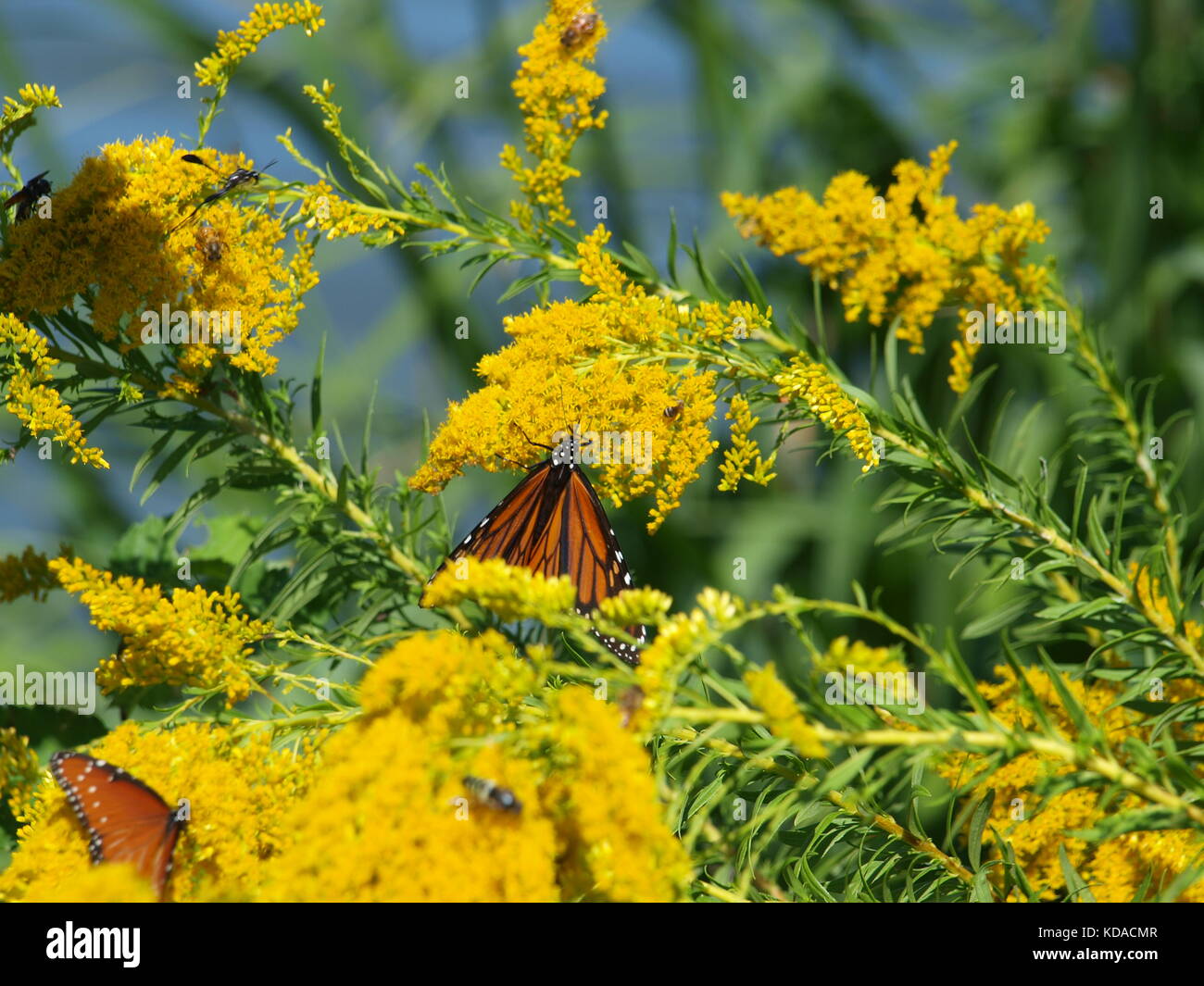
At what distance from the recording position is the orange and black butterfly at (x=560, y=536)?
2.40 ft

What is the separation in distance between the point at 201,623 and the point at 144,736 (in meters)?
0.08

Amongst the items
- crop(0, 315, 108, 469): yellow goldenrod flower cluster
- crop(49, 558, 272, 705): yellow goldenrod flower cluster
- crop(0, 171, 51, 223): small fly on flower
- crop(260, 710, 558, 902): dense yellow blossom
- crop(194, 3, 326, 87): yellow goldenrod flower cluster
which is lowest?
crop(260, 710, 558, 902): dense yellow blossom

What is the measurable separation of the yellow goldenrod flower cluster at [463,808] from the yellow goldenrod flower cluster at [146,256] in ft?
1.23

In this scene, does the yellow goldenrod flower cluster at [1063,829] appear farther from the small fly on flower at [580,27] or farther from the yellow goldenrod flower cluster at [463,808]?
the small fly on flower at [580,27]

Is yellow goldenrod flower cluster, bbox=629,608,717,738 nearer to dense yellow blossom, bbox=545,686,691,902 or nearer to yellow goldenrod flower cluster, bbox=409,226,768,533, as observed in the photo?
dense yellow blossom, bbox=545,686,691,902

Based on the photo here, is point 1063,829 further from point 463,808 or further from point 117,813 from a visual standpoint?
point 117,813

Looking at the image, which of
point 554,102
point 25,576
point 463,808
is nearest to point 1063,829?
point 463,808

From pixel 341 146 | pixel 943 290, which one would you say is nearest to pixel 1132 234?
pixel 943 290

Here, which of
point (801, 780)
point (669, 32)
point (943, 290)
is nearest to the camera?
point (801, 780)

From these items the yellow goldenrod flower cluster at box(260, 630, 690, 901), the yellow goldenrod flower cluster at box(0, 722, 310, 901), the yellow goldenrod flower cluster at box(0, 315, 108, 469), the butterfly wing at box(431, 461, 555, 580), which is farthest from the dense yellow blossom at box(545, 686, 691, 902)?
the yellow goldenrod flower cluster at box(0, 315, 108, 469)

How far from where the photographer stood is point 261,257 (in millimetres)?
738

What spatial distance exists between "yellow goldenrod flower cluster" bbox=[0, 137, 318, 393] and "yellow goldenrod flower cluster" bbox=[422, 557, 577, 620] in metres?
0.36

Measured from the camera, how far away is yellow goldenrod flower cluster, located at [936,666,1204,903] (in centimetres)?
60

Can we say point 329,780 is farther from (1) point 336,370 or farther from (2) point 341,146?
(1) point 336,370
